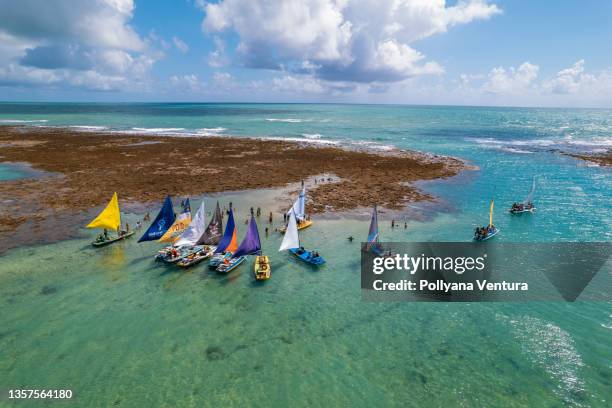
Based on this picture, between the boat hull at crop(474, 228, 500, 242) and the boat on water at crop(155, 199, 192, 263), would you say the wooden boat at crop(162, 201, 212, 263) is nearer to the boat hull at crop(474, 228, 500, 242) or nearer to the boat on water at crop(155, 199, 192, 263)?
the boat on water at crop(155, 199, 192, 263)

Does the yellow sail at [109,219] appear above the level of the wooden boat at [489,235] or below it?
above

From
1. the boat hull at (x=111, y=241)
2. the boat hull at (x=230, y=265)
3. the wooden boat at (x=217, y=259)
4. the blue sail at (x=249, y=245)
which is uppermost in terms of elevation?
the blue sail at (x=249, y=245)

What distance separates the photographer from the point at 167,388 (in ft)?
77.0

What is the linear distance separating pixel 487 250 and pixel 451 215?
42.5ft

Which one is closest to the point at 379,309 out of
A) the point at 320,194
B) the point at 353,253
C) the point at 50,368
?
the point at 353,253

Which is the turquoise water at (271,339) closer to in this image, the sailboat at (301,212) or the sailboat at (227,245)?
the sailboat at (227,245)

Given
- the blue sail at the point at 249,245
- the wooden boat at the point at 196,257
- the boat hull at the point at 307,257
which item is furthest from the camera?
the boat hull at the point at 307,257

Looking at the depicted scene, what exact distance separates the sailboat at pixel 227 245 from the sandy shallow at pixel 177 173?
19822 mm

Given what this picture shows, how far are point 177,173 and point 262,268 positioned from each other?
5150cm

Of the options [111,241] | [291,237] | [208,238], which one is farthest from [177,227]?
[291,237]

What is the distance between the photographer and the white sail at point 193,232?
4016cm

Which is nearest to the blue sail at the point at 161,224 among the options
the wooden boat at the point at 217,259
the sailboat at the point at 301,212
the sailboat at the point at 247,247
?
the wooden boat at the point at 217,259

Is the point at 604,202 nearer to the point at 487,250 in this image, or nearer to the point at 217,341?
the point at 487,250

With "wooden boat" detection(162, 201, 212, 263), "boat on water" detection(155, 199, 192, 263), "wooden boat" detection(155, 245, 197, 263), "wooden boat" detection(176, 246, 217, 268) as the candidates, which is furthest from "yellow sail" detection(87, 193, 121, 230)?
"wooden boat" detection(176, 246, 217, 268)
